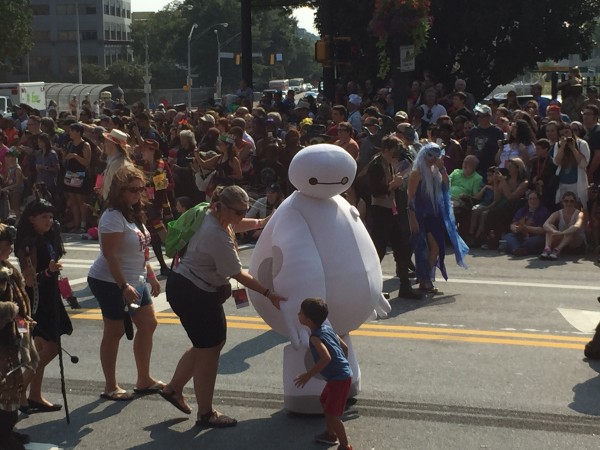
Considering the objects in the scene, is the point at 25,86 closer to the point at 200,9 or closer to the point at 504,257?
the point at 504,257

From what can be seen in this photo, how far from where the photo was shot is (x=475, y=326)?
1082 cm

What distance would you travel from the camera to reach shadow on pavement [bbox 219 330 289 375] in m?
9.35

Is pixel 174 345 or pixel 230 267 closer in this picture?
pixel 230 267

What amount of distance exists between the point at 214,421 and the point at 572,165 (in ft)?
27.9

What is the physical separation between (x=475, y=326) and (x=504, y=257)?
4.14 meters

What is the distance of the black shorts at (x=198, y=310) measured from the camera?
24.9 ft

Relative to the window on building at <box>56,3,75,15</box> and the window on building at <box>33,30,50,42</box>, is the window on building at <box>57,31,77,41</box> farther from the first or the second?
the window on building at <box>56,3,75,15</box>

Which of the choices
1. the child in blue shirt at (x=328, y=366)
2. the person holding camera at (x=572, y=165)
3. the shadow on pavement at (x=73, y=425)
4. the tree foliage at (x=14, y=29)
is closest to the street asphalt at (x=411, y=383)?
the shadow on pavement at (x=73, y=425)

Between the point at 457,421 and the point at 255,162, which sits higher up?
the point at 255,162

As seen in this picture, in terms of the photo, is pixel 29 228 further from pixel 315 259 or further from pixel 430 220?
pixel 430 220

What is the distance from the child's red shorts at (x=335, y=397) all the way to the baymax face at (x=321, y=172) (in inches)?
58.4

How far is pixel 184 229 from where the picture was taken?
25.1 ft

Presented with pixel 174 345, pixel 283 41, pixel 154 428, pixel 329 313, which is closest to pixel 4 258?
pixel 154 428

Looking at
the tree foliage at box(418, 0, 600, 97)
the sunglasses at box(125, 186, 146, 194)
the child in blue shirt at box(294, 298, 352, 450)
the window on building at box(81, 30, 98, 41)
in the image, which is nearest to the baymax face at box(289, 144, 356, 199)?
the child in blue shirt at box(294, 298, 352, 450)
